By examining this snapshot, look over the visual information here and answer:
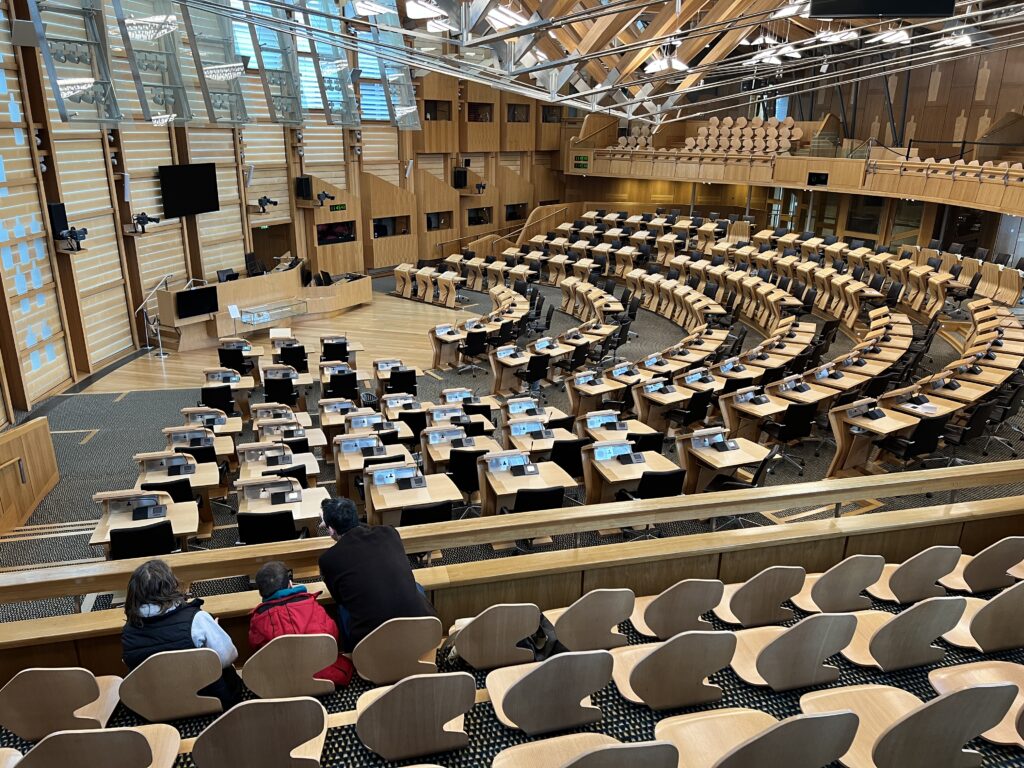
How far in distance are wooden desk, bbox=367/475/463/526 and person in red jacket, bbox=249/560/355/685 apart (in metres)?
2.73

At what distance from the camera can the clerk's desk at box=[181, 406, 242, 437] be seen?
29.1 ft

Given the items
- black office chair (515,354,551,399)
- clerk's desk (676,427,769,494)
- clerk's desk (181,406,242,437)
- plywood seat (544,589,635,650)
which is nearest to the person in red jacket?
plywood seat (544,589,635,650)

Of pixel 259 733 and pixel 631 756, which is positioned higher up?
pixel 631 756

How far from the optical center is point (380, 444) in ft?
26.3

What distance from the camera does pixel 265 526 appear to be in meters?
6.21

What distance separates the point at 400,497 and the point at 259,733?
404 centimetres

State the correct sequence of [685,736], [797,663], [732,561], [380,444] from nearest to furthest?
1. [685,736]
2. [797,663]
3. [732,561]
4. [380,444]

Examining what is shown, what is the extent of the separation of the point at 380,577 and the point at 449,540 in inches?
27.3

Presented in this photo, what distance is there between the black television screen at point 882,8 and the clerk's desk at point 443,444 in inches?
225

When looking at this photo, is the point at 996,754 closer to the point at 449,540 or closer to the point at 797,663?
the point at 797,663

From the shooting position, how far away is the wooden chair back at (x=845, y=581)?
4137 millimetres

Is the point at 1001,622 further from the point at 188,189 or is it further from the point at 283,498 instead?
the point at 188,189

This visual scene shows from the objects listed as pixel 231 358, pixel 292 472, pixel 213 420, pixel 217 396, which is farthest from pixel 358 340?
pixel 292 472

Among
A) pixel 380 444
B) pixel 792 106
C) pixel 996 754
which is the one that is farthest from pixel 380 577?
pixel 792 106
